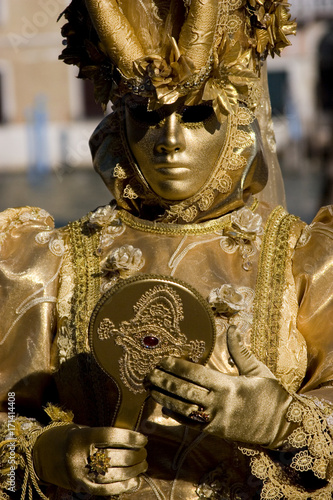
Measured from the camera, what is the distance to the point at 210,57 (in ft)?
7.10

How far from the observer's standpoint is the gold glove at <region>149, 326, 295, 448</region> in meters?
1.87

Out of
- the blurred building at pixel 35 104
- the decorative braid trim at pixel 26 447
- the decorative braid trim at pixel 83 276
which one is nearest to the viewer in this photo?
the decorative braid trim at pixel 26 447

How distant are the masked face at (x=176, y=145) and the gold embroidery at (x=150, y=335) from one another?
38cm

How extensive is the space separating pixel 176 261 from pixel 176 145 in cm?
28

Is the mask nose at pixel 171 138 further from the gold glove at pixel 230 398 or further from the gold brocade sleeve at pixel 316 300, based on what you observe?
the gold glove at pixel 230 398

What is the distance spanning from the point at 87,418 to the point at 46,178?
11777mm

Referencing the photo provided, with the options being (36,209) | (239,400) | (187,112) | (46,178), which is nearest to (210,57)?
(187,112)

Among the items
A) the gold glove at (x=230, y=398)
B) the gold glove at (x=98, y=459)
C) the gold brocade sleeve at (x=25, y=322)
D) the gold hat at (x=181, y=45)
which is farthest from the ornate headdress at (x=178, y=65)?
the gold glove at (x=98, y=459)

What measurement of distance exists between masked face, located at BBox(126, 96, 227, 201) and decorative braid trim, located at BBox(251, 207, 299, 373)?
229 mm

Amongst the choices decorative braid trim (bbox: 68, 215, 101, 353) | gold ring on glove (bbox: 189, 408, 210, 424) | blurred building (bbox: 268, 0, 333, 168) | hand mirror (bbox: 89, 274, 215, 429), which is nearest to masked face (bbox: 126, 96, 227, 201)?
decorative braid trim (bbox: 68, 215, 101, 353)

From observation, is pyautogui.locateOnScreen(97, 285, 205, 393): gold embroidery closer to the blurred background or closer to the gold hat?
the gold hat

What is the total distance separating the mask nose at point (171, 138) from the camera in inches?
84.4

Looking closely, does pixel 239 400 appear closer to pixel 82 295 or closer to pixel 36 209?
pixel 82 295

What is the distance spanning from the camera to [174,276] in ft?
7.22
